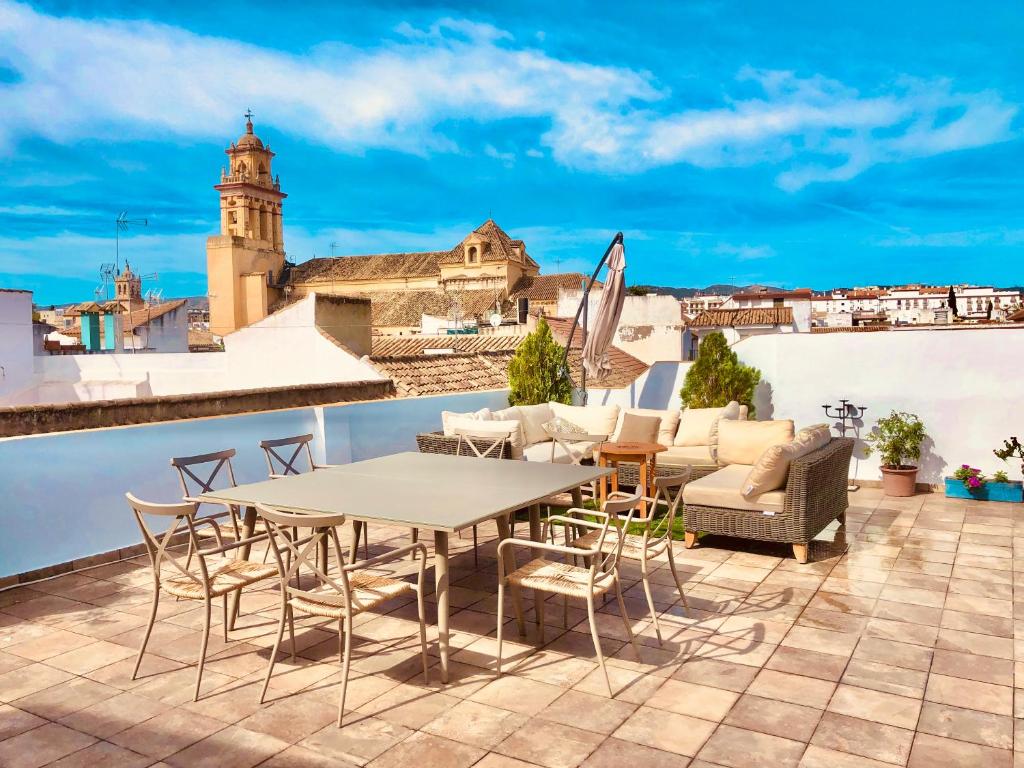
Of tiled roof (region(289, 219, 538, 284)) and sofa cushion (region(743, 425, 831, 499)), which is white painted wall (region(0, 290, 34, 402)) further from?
tiled roof (region(289, 219, 538, 284))

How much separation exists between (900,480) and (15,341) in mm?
Answer: 17296

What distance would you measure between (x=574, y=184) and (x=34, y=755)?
3081 inches

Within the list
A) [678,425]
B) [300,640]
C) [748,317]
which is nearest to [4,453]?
[300,640]

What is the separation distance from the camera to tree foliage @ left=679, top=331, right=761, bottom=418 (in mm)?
8992

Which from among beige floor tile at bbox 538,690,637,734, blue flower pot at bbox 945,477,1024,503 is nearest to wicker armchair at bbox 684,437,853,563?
blue flower pot at bbox 945,477,1024,503

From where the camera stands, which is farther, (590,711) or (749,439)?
(749,439)

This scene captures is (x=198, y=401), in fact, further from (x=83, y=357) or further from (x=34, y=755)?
(x=83, y=357)

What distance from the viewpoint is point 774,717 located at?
10.2ft

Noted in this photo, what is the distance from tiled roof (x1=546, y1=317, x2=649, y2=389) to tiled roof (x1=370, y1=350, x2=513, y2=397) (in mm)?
1069

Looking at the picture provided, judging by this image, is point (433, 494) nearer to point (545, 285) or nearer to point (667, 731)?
point (667, 731)

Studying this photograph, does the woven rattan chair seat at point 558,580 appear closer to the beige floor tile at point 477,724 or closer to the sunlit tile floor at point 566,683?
the sunlit tile floor at point 566,683

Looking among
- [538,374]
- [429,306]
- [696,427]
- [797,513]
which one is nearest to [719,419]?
[696,427]

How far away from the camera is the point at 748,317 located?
2831 cm

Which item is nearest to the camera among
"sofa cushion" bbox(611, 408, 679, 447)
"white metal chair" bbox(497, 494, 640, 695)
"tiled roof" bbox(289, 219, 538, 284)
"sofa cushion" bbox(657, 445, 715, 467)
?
"white metal chair" bbox(497, 494, 640, 695)
